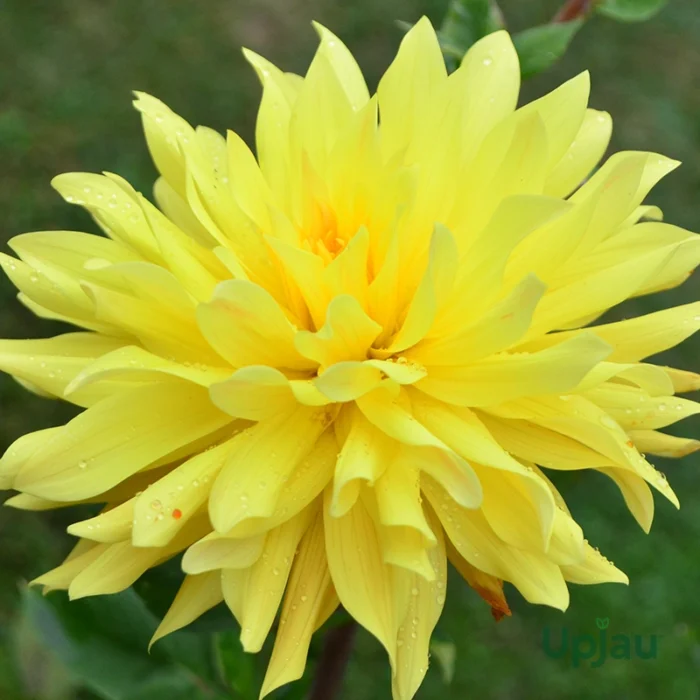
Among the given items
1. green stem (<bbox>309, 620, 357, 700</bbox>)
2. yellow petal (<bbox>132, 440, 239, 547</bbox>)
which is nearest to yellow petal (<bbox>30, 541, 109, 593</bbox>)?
yellow petal (<bbox>132, 440, 239, 547</bbox>)

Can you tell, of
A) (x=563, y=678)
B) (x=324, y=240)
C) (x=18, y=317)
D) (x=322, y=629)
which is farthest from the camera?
(x=18, y=317)

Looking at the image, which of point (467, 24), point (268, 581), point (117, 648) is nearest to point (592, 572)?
point (268, 581)

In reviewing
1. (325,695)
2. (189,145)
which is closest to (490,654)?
(325,695)

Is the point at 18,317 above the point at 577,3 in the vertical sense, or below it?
below

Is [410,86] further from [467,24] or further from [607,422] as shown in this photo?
[607,422]

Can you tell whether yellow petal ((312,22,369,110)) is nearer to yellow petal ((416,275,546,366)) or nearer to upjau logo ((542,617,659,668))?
yellow petal ((416,275,546,366))

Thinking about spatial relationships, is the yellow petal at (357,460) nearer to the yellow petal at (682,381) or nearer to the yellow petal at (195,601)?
the yellow petal at (195,601)

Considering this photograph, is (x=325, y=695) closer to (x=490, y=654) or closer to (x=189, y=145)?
(x=189, y=145)
